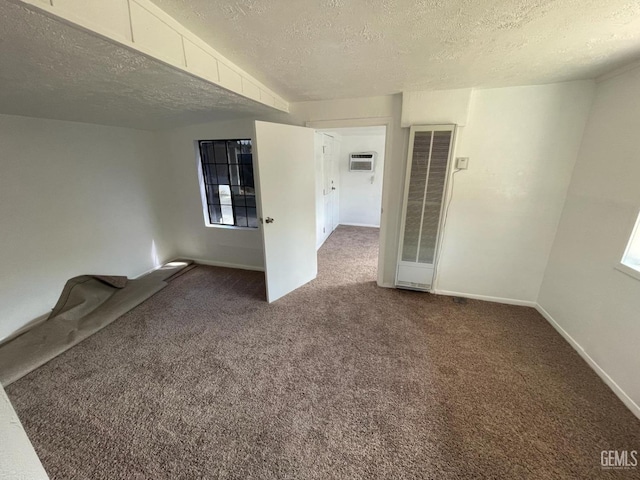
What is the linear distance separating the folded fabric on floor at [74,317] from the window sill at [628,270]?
13.7 feet

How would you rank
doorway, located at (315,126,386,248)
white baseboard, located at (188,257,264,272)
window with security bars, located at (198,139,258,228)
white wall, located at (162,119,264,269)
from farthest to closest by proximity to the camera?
doorway, located at (315,126,386,248) → white baseboard, located at (188,257,264,272) → window with security bars, located at (198,139,258,228) → white wall, located at (162,119,264,269)

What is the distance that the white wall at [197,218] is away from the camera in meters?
3.23

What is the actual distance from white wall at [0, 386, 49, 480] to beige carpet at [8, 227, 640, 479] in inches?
32.8

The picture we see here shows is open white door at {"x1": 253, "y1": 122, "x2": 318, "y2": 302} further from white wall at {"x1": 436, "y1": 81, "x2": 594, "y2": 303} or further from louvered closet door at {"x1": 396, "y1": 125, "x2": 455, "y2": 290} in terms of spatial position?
white wall at {"x1": 436, "y1": 81, "x2": 594, "y2": 303}

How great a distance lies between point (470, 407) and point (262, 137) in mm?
2673

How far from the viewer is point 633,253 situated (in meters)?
1.67

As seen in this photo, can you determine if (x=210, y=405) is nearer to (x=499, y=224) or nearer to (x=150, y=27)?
(x=150, y=27)

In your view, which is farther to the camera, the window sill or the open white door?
the open white door

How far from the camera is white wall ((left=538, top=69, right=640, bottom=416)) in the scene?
1.64 metres

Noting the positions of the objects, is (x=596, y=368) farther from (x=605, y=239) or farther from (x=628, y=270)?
(x=605, y=239)

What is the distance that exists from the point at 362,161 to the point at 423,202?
316 centimetres

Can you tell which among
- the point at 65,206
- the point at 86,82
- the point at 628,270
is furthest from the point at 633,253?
the point at 65,206

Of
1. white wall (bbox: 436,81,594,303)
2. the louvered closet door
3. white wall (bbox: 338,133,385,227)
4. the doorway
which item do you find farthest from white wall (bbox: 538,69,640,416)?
white wall (bbox: 338,133,385,227)

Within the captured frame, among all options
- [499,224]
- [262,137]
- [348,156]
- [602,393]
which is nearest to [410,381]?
[602,393]
